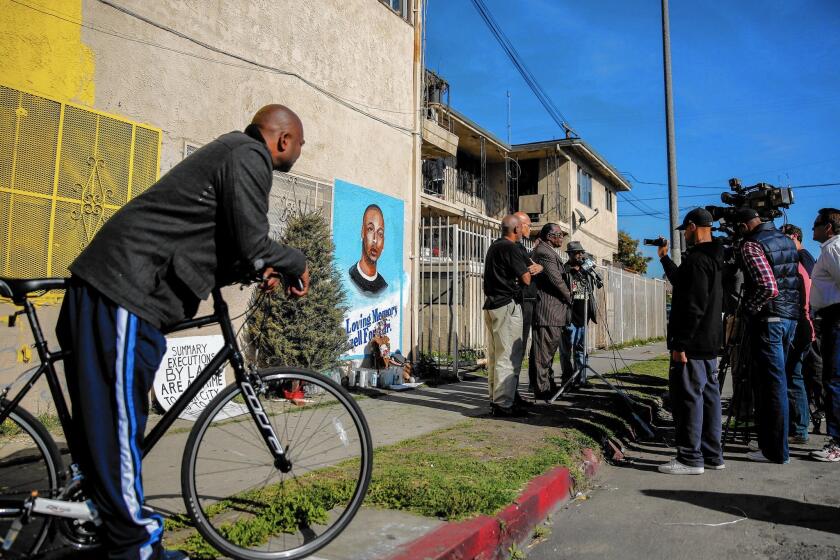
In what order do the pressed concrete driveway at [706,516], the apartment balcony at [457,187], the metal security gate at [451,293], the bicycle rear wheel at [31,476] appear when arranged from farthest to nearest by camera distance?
the apartment balcony at [457,187] → the metal security gate at [451,293] → the pressed concrete driveway at [706,516] → the bicycle rear wheel at [31,476]

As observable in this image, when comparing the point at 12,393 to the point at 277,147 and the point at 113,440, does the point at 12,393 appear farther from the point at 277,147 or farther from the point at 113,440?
the point at 277,147

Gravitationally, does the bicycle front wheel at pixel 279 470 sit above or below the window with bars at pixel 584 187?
below

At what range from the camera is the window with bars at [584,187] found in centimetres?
2744

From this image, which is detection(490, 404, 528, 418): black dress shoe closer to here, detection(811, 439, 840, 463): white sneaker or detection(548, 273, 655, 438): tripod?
detection(548, 273, 655, 438): tripod

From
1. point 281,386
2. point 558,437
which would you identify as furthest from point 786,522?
point 281,386

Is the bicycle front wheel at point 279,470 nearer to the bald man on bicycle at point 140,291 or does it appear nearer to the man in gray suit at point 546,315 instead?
the bald man on bicycle at point 140,291

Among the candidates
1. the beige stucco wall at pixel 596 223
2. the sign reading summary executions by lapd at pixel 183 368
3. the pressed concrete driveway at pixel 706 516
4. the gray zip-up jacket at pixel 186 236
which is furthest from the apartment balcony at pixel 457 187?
the gray zip-up jacket at pixel 186 236

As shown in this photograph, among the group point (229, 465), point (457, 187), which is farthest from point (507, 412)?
point (457, 187)

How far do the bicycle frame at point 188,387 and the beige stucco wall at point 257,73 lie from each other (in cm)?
361

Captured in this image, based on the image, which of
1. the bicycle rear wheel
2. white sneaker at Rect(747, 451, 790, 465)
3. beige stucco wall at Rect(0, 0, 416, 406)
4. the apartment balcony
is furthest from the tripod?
the apartment balcony

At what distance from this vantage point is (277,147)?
2.81 metres

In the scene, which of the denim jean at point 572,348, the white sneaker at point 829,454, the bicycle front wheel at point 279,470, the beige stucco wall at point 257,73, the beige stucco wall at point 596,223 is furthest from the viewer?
the beige stucco wall at point 596,223

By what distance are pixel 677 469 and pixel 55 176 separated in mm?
6016

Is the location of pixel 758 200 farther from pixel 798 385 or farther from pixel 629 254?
pixel 629 254
